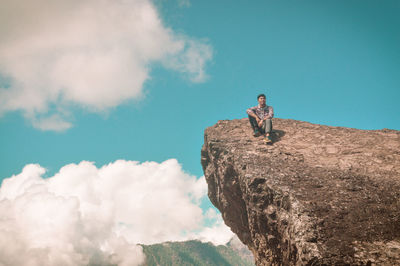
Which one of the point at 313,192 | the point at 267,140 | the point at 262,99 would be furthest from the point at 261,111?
the point at 313,192

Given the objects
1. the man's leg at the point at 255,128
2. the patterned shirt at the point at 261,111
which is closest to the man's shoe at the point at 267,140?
the man's leg at the point at 255,128

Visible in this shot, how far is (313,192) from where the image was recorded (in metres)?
9.93

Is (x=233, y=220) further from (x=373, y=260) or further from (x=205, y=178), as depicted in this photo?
(x=373, y=260)

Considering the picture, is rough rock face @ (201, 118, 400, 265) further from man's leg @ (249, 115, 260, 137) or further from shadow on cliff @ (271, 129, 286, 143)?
man's leg @ (249, 115, 260, 137)

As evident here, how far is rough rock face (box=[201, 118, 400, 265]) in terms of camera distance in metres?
7.81

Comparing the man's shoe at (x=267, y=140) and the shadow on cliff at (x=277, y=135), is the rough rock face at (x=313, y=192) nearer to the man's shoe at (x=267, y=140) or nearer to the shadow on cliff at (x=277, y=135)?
the shadow on cliff at (x=277, y=135)

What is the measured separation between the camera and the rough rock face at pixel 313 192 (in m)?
7.81

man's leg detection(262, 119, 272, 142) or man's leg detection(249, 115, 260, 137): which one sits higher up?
man's leg detection(249, 115, 260, 137)

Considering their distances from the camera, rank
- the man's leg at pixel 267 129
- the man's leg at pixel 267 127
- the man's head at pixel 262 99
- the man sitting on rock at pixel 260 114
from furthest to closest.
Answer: the man's head at pixel 262 99, the man sitting on rock at pixel 260 114, the man's leg at pixel 267 127, the man's leg at pixel 267 129

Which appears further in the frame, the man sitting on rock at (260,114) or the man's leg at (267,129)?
the man sitting on rock at (260,114)

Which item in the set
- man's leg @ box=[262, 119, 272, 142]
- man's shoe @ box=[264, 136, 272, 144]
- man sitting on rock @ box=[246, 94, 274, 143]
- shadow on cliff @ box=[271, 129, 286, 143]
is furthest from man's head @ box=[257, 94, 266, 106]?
man's shoe @ box=[264, 136, 272, 144]

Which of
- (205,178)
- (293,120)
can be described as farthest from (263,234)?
Answer: (293,120)

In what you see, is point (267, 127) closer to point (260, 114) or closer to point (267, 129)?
point (267, 129)

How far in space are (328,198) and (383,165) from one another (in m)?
4.69
